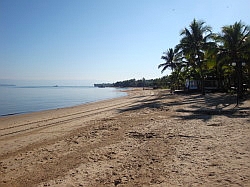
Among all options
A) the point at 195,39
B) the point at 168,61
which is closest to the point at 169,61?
the point at 168,61

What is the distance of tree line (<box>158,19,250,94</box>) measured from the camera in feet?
76.8

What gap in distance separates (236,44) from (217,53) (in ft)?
6.81

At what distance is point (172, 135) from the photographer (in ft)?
27.9

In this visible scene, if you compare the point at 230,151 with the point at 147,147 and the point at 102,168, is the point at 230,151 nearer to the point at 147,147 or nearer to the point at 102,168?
the point at 147,147

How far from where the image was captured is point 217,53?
25.0 metres

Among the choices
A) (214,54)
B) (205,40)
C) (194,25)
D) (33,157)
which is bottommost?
(33,157)

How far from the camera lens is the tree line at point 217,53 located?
23.4 metres

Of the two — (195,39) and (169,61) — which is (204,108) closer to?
(195,39)

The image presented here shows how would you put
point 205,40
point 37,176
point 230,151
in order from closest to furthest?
point 37,176 < point 230,151 < point 205,40

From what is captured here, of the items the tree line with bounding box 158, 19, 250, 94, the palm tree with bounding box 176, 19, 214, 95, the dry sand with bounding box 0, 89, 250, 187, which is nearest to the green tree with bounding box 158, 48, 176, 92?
the tree line with bounding box 158, 19, 250, 94

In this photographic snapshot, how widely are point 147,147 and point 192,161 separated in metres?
1.74

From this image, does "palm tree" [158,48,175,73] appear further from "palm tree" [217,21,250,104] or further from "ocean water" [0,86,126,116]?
"palm tree" [217,21,250,104]

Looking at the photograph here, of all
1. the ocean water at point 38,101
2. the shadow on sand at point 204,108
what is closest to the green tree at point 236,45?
the shadow on sand at point 204,108

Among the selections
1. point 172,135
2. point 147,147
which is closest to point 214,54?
point 172,135
